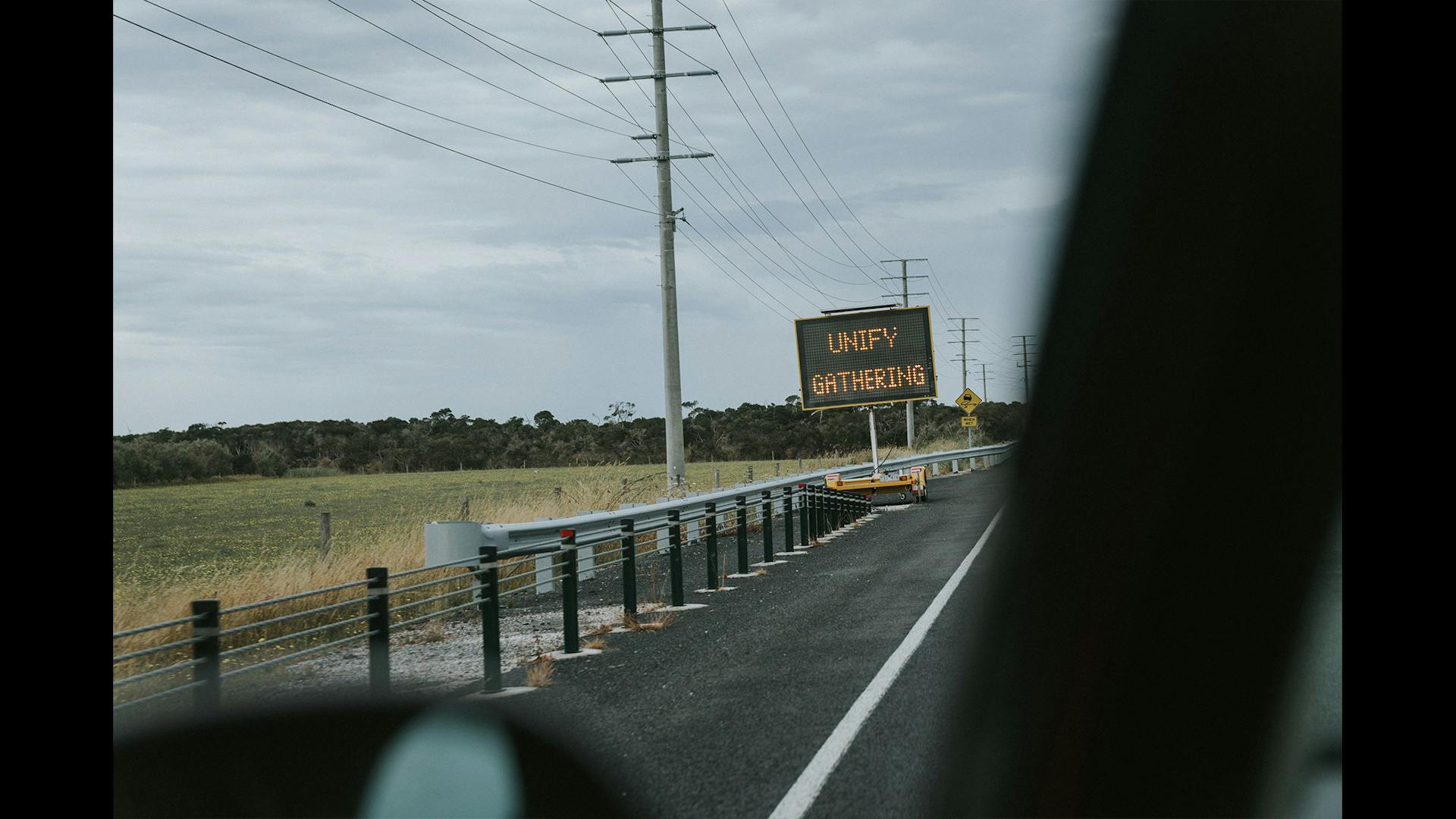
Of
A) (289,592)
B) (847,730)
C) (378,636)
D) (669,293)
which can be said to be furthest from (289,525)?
(847,730)

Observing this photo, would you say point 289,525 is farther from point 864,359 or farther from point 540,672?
point 540,672

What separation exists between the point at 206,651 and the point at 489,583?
290 centimetres

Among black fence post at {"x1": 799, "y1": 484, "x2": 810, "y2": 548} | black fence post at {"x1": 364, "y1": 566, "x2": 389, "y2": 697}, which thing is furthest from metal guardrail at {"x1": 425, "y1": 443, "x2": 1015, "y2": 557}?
black fence post at {"x1": 799, "y1": 484, "x2": 810, "y2": 548}

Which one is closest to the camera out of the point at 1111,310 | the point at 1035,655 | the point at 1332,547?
the point at 1332,547

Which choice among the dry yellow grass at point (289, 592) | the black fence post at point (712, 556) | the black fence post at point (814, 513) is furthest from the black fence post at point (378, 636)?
the black fence post at point (814, 513)

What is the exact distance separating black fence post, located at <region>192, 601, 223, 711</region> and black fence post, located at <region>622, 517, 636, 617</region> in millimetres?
5778

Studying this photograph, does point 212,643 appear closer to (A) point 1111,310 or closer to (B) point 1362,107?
(A) point 1111,310

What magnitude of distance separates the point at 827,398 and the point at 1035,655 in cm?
2801

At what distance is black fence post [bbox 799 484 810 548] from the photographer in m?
21.0

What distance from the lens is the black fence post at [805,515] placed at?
20984mm

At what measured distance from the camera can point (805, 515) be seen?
835 inches

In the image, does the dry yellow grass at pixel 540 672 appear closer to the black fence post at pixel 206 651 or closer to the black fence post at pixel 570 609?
the black fence post at pixel 570 609

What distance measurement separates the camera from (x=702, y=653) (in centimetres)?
938

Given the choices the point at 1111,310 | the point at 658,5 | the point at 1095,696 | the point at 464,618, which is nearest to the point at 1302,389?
the point at 1111,310
